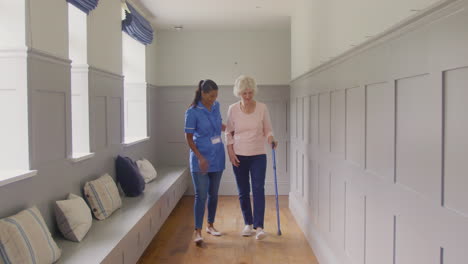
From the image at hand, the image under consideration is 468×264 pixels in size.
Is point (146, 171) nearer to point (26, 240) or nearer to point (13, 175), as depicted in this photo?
point (13, 175)

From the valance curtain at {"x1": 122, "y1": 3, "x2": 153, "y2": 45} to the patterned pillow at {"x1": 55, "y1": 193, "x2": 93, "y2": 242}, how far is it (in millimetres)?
2310

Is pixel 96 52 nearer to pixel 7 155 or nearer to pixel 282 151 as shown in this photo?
pixel 7 155

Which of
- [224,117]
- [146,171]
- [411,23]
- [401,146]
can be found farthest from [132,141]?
[411,23]

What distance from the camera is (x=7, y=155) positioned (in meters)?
2.51

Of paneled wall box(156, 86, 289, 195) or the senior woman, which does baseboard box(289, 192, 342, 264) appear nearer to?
the senior woman

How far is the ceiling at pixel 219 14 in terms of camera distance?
16.3 ft

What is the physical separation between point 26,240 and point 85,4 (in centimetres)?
192

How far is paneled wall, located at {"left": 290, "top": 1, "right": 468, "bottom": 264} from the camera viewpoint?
139cm

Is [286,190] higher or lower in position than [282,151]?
lower

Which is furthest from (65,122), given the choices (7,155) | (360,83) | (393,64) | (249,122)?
(393,64)

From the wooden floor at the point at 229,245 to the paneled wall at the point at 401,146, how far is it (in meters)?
0.62

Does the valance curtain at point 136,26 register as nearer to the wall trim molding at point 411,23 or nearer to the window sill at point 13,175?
the window sill at point 13,175

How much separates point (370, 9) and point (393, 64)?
18.8 inches

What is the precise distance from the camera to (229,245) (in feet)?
13.3
